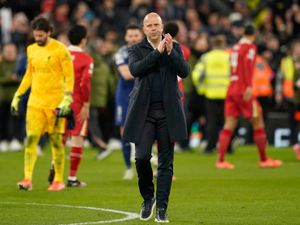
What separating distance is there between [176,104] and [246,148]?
48.4 ft

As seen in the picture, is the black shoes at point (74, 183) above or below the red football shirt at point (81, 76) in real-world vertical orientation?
below

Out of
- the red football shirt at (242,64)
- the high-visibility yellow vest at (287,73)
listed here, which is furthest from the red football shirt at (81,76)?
the high-visibility yellow vest at (287,73)

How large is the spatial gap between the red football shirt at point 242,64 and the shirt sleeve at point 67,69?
486 cm

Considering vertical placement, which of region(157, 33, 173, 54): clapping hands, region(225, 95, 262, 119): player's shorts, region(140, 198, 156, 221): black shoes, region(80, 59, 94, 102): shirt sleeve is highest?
region(157, 33, 173, 54): clapping hands

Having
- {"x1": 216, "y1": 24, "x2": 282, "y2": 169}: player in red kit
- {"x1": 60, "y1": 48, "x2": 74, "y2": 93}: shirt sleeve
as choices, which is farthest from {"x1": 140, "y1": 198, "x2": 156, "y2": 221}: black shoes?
{"x1": 216, "y1": 24, "x2": 282, "y2": 169}: player in red kit

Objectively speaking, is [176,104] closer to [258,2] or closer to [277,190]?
[277,190]

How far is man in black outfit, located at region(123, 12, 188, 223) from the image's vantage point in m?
11.9

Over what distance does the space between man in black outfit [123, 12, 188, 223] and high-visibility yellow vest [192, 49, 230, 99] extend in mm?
11878

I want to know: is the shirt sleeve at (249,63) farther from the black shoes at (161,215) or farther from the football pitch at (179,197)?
the black shoes at (161,215)

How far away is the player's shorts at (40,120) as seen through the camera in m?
15.5

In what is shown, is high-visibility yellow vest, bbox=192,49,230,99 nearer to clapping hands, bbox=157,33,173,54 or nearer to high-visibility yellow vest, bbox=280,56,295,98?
high-visibility yellow vest, bbox=280,56,295,98

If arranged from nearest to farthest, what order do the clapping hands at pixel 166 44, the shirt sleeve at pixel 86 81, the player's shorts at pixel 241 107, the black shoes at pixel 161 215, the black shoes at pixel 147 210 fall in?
1. the clapping hands at pixel 166 44
2. the black shoes at pixel 161 215
3. the black shoes at pixel 147 210
4. the shirt sleeve at pixel 86 81
5. the player's shorts at pixel 241 107

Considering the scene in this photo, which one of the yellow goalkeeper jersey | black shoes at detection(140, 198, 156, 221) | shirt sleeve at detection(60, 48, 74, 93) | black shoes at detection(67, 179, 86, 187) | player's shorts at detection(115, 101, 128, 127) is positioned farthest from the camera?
player's shorts at detection(115, 101, 128, 127)

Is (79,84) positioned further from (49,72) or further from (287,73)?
(287,73)
